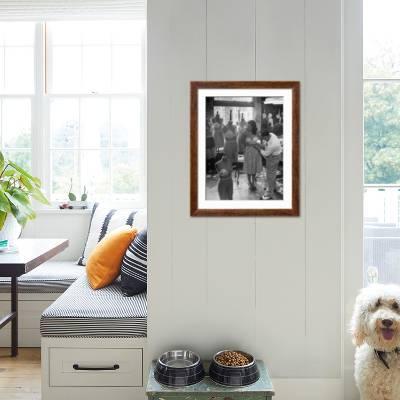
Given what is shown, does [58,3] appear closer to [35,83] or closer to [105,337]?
[35,83]

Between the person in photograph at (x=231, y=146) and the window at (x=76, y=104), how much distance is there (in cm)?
161

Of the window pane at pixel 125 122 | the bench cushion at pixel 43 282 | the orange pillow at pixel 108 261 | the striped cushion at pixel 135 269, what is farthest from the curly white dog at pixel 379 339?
the window pane at pixel 125 122

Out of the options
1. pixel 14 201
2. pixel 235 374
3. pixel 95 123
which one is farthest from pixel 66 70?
pixel 235 374

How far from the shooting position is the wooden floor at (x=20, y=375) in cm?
239

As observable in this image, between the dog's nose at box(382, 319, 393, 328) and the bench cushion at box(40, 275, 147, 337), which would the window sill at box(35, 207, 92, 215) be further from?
the dog's nose at box(382, 319, 393, 328)

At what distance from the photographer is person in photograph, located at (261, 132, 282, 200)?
2172mm

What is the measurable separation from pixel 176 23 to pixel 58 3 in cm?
180

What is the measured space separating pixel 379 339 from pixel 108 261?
155 cm

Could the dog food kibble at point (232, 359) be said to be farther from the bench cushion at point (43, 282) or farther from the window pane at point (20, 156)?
the window pane at point (20, 156)

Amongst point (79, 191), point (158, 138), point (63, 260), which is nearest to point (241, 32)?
point (158, 138)

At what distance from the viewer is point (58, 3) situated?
343cm

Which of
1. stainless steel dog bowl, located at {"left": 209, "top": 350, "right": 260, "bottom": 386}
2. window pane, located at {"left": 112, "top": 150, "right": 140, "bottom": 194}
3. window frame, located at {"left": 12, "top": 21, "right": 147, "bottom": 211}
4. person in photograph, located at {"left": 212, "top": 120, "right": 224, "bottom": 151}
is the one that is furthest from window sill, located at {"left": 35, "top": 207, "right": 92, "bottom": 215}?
stainless steel dog bowl, located at {"left": 209, "top": 350, "right": 260, "bottom": 386}

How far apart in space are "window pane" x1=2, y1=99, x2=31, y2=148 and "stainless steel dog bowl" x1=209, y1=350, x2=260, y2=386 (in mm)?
2653

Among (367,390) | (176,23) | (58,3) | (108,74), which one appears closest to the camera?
(367,390)
